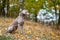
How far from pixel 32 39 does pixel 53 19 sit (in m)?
9.42

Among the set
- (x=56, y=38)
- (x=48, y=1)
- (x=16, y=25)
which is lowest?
(x=56, y=38)

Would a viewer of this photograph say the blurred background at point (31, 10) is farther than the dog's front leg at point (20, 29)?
Yes

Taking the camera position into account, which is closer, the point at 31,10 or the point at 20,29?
the point at 20,29

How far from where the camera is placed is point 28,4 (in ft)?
63.0

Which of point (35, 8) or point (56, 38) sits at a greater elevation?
point (35, 8)

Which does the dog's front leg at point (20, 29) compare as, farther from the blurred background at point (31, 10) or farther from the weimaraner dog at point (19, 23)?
the blurred background at point (31, 10)

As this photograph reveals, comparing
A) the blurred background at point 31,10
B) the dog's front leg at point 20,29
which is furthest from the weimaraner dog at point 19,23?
the blurred background at point 31,10

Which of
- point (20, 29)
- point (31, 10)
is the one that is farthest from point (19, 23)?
point (31, 10)

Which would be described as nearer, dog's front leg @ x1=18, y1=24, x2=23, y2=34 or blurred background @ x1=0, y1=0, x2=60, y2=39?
dog's front leg @ x1=18, y1=24, x2=23, y2=34

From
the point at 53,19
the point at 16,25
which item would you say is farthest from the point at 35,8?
the point at 16,25

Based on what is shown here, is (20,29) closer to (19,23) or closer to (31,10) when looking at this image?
(19,23)

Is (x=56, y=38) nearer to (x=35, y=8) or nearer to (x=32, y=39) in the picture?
(x=32, y=39)

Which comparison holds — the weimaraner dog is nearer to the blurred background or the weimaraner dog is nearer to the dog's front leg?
the dog's front leg

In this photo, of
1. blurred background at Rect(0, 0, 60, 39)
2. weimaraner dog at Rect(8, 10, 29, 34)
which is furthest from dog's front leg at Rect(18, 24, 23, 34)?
blurred background at Rect(0, 0, 60, 39)
